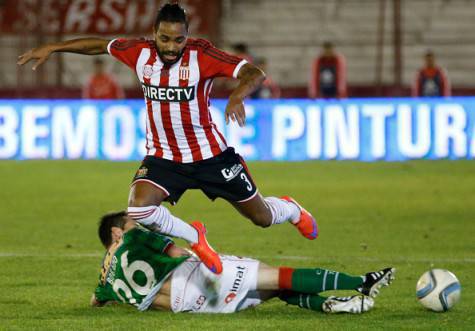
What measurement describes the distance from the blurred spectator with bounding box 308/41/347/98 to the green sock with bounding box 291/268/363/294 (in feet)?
53.9

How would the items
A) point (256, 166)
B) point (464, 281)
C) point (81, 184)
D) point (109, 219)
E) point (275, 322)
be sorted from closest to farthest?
point (275, 322) < point (109, 219) < point (464, 281) < point (81, 184) < point (256, 166)

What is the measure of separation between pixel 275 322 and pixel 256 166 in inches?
499

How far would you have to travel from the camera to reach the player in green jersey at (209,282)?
7094 mm

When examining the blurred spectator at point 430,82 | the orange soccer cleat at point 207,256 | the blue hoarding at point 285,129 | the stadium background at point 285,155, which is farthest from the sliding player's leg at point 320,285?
the blurred spectator at point 430,82

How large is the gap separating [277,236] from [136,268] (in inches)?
182

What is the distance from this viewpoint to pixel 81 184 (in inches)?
672

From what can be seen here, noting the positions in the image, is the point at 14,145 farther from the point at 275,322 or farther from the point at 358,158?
the point at 275,322

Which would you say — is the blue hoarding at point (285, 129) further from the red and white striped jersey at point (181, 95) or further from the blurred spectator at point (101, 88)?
the red and white striped jersey at point (181, 95)

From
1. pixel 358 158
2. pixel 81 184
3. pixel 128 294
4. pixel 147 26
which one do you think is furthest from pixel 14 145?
pixel 128 294

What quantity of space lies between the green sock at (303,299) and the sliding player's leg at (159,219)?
0.49m

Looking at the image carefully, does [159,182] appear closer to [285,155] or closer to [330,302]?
[330,302]

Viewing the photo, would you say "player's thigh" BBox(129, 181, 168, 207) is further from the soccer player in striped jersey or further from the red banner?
the red banner

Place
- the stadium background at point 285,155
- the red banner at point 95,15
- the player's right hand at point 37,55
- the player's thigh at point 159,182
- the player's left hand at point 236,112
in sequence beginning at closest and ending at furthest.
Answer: the player's left hand at point 236,112 < the player's thigh at point 159,182 < the player's right hand at point 37,55 < the stadium background at point 285,155 < the red banner at point 95,15

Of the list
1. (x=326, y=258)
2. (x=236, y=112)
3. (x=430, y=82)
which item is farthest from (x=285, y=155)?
(x=236, y=112)
